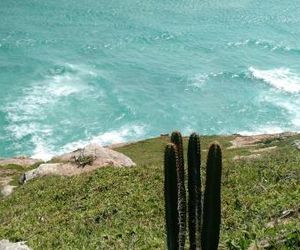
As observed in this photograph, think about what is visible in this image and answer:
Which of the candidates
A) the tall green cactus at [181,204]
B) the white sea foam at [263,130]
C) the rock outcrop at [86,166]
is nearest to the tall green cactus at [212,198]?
the tall green cactus at [181,204]

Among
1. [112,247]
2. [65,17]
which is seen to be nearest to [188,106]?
[65,17]

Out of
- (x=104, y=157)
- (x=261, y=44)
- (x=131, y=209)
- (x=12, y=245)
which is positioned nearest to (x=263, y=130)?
(x=261, y=44)

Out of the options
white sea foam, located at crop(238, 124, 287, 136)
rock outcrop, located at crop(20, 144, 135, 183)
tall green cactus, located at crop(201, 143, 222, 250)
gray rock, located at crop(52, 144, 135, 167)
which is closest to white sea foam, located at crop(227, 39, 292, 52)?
white sea foam, located at crop(238, 124, 287, 136)

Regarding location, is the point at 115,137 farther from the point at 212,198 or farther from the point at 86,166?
the point at 212,198

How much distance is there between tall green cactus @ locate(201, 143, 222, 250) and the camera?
16547 mm

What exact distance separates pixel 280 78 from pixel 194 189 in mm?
129292

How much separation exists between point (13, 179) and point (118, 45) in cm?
9586

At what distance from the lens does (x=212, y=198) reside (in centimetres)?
1666

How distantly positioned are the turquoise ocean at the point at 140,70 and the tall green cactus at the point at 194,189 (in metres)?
92.8

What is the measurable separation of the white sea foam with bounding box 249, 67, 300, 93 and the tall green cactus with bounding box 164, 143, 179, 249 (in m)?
123

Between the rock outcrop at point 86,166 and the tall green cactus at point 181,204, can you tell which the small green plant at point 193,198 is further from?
the rock outcrop at point 86,166

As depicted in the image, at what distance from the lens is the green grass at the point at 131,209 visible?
2383cm

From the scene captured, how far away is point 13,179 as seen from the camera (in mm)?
65125

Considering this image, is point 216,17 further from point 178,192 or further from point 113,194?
point 178,192
